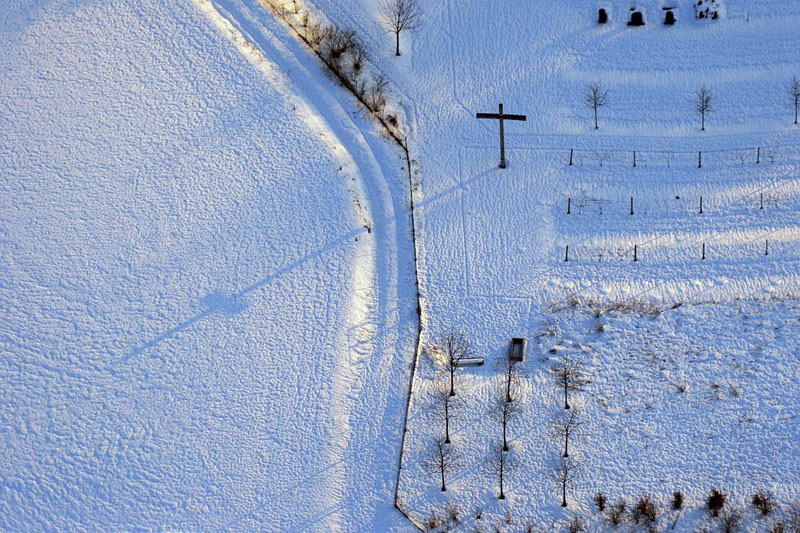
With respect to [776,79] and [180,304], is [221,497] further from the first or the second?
[776,79]

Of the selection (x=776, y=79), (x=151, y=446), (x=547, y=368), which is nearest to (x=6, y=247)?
(x=151, y=446)

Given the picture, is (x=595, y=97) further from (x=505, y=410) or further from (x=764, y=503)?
(x=764, y=503)

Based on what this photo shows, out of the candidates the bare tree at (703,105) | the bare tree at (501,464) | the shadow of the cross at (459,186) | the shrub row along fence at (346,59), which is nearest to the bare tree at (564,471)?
the bare tree at (501,464)

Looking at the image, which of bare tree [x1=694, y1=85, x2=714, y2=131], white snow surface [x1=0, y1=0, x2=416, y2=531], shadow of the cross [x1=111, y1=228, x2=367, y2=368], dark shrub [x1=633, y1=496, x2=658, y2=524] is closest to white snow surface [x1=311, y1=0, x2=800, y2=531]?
bare tree [x1=694, y1=85, x2=714, y2=131]

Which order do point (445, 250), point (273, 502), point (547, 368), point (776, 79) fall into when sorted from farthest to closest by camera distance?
1. point (776, 79)
2. point (445, 250)
3. point (547, 368)
4. point (273, 502)

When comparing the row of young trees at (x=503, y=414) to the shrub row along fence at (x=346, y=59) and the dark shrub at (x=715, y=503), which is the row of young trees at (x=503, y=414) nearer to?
the dark shrub at (x=715, y=503)

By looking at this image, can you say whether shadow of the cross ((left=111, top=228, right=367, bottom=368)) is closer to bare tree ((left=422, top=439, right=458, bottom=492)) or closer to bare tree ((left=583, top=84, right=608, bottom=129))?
bare tree ((left=422, top=439, right=458, bottom=492))

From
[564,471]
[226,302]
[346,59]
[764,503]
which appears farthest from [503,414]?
[346,59]
